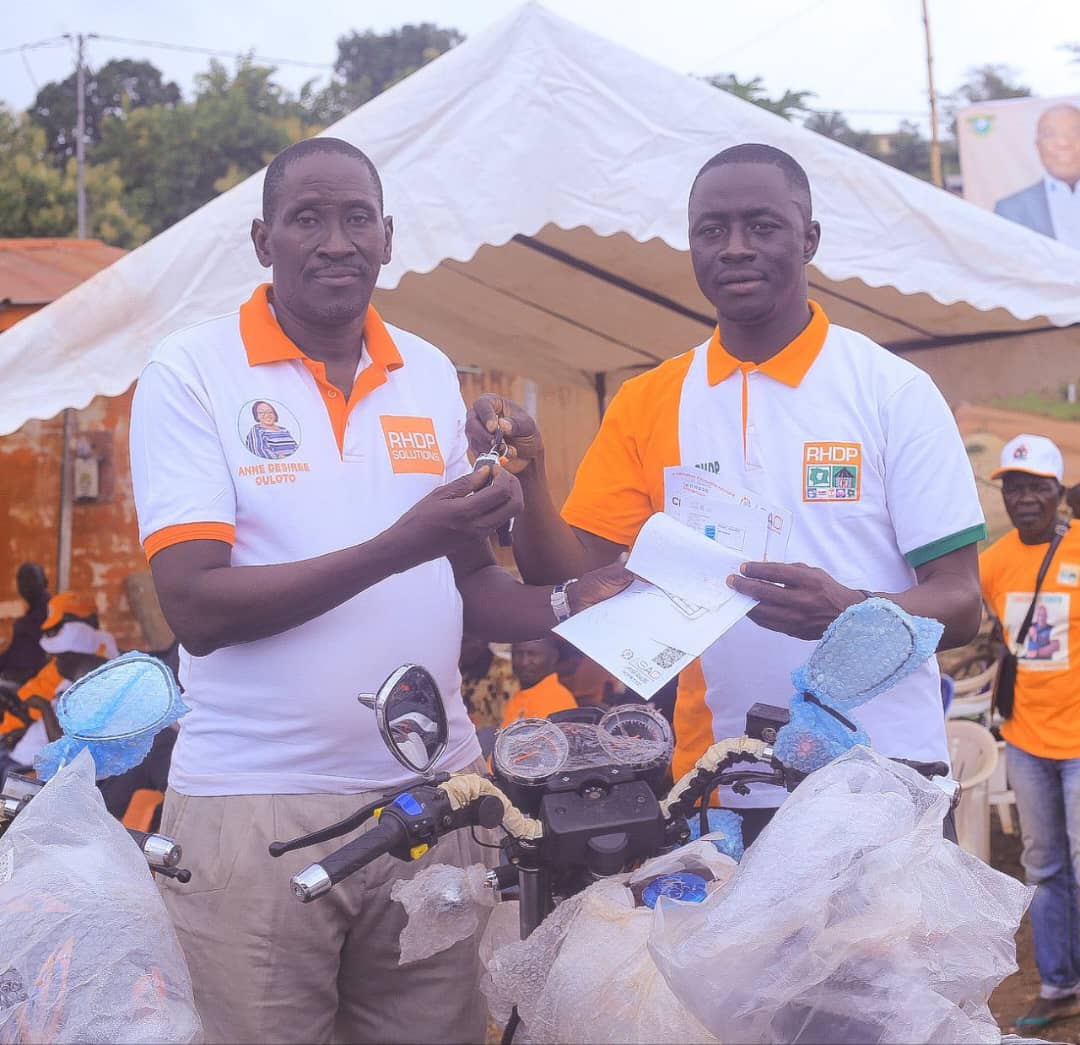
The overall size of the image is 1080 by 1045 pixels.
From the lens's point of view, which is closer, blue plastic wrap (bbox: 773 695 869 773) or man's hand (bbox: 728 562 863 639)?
blue plastic wrap (bbox: 773 695 869 773)

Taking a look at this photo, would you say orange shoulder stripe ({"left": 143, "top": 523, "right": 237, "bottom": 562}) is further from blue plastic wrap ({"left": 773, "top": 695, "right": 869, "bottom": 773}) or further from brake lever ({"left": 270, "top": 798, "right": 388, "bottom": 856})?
blue plastic wrap ({"left": 773, "top": 695, "right": 869, "bottom": 773})

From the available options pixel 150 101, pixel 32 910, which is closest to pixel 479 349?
pixel 32 910

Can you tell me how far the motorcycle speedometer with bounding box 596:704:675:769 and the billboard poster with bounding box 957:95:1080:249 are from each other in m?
10.4

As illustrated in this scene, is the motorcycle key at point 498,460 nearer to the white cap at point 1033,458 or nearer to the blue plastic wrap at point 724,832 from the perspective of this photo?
the blue plastic wrap at point 724,832

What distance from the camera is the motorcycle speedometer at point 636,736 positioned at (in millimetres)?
1581

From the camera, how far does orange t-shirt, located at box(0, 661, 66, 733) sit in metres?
5.67

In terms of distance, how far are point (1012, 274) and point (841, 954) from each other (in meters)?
3.53

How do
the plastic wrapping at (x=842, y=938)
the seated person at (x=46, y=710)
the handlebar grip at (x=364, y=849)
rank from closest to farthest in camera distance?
the plastic wrapping at (x=842, y=938) → the handlebar grip at (x=364, y=849) → the seated person at (x=46, y=710)

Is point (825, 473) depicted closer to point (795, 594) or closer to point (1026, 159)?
point (795, 594)

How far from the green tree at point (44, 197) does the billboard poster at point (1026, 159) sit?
16780mm

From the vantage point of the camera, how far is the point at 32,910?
1267mm

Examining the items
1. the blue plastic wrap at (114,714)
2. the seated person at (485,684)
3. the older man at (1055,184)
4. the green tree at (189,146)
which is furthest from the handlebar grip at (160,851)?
the green tree at (189,146)

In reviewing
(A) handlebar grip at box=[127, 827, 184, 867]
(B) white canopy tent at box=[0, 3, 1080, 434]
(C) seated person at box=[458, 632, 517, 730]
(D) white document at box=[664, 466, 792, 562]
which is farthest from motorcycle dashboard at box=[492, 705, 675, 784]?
(C) seated person at box=[458, 632, 517, 730]

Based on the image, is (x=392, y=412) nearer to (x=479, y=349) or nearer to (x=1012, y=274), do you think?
(x=1012, y=274)
